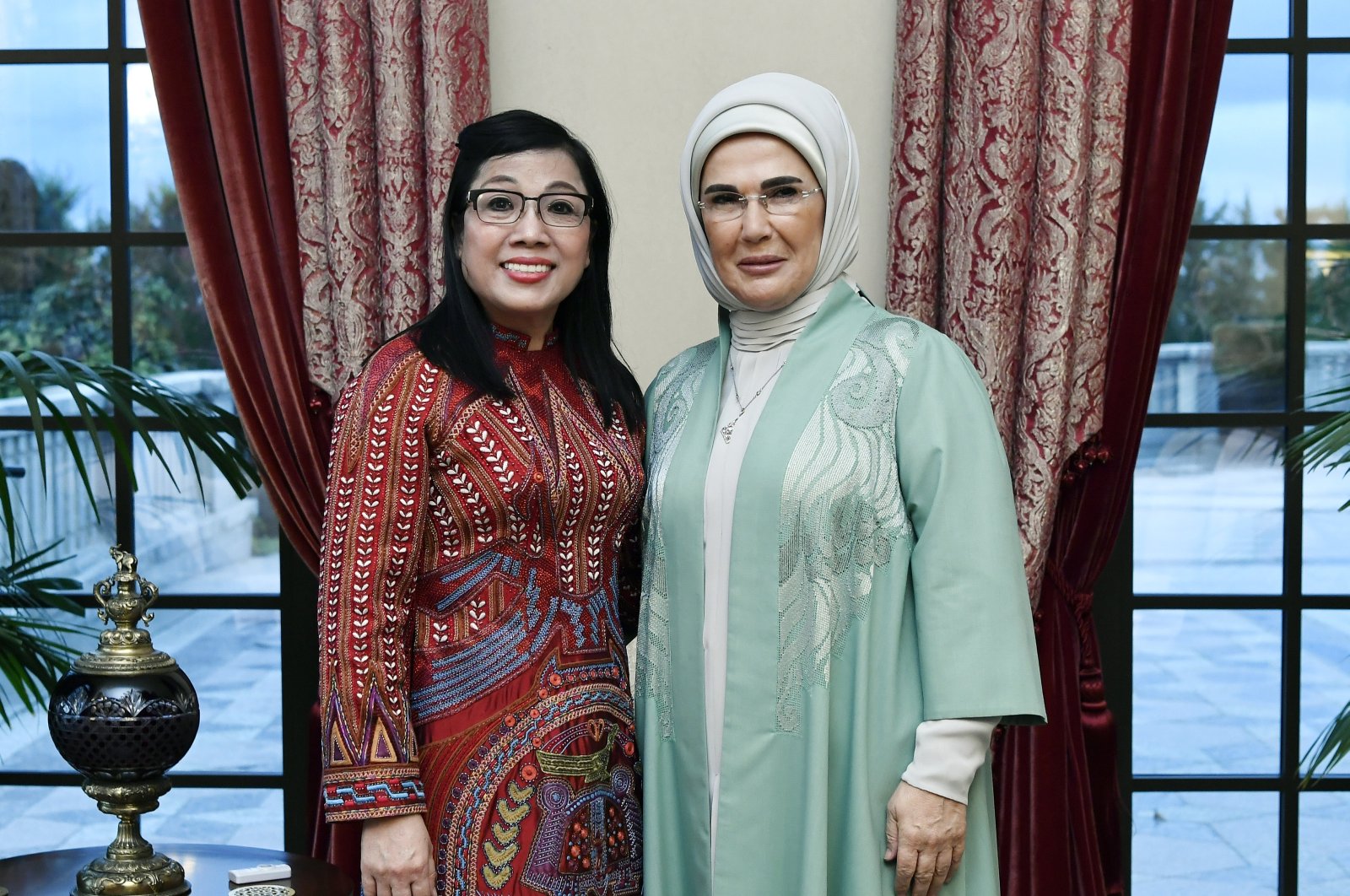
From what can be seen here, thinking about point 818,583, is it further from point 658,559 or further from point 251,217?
point 251,217

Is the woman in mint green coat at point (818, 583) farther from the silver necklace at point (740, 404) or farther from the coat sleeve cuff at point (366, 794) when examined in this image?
the coat sleeve cuff at point (366, 794)

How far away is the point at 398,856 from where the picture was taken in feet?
5.00

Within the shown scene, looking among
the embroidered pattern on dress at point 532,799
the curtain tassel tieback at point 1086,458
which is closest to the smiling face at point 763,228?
the embroidered pattern on dress at point 532,799

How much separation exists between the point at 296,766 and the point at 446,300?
1.29m

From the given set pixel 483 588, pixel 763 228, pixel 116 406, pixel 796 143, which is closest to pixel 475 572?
pixel 483 588

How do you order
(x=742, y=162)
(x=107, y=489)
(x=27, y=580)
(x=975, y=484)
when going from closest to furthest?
(x=975, y=484)
(x=742, y=162)
(x=27, y=580)
(x=107, y=489)

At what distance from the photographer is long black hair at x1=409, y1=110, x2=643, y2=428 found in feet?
5.33

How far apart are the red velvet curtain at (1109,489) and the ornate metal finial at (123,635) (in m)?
1.42

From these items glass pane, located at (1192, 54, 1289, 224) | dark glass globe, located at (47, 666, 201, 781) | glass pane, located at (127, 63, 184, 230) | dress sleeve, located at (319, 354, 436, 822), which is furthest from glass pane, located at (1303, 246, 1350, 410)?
glass pane, located at (127, 63, 184, 230)

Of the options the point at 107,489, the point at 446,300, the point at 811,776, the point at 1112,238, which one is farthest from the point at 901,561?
the point at 107,489

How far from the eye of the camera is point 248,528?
8.65ft

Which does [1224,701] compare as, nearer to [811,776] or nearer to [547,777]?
[811,776]

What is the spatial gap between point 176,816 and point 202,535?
0.57m

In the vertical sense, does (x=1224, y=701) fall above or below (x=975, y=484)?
below
